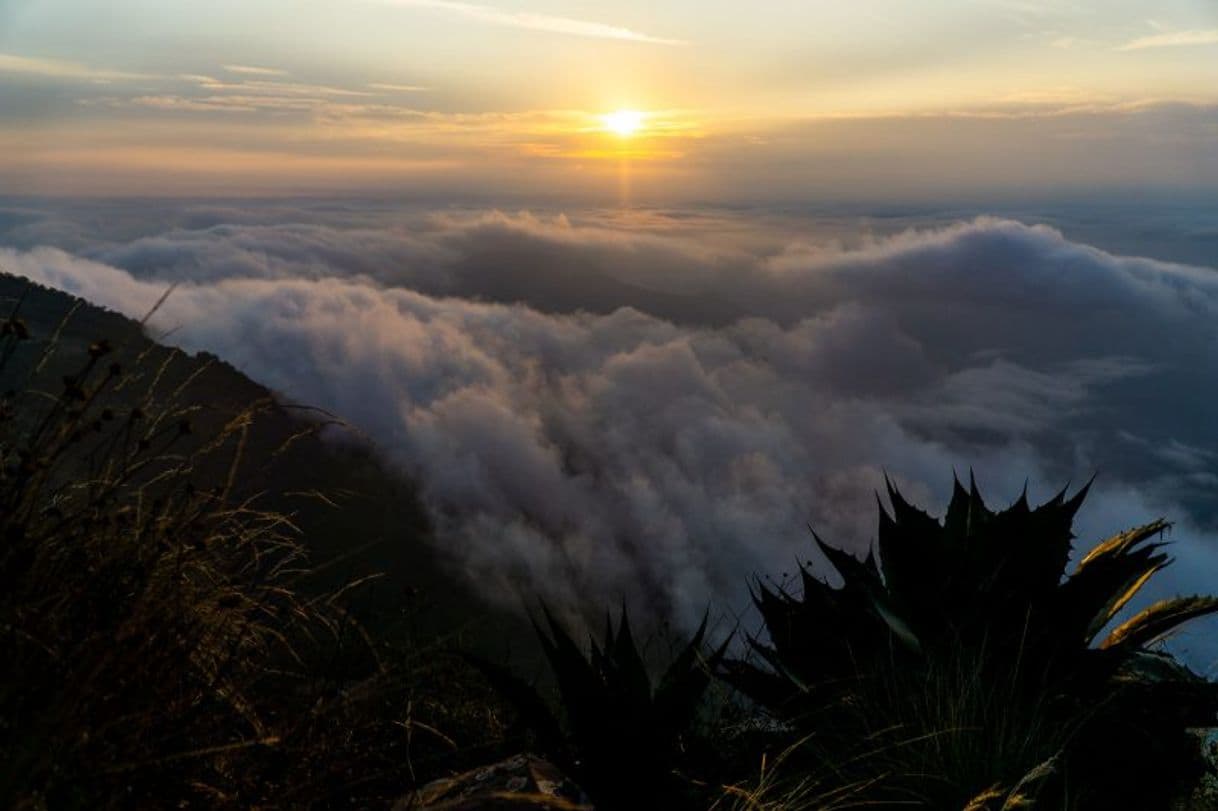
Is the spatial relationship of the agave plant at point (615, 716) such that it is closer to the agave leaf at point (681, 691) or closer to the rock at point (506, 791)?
the agave leaf at point (681, 691)

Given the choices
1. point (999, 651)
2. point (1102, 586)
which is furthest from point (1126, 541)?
point (999, 651)

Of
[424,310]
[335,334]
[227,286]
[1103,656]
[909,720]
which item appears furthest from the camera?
[424,310]

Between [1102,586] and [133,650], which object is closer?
[133,650]

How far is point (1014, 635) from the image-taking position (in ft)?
13.2

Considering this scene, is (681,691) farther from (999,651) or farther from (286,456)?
(286,456)

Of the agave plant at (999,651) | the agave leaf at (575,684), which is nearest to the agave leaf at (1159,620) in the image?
the agave plant at (999,651)

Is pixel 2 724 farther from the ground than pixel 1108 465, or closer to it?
farther from the ground

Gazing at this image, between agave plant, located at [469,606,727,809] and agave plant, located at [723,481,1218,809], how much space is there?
0.52 meters

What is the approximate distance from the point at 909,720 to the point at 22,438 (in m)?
3.29

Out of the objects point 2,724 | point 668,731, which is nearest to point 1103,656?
point 668,731

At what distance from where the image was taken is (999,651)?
159 inches

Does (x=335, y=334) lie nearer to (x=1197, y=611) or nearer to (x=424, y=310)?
(x=424, y=310)

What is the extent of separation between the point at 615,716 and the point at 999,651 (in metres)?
1.66

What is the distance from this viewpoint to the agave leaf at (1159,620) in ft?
13.1
